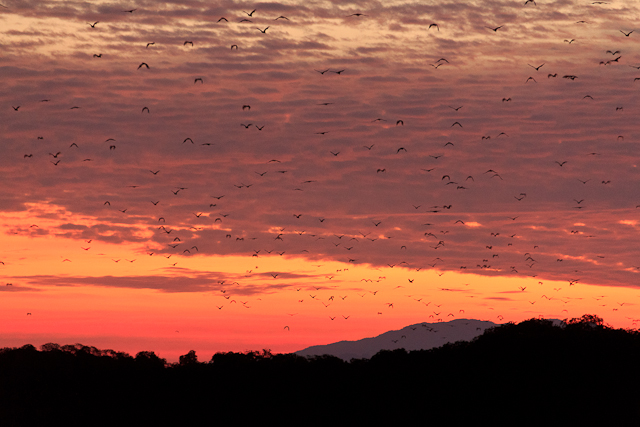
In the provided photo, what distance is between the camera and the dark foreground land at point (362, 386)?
8400cm

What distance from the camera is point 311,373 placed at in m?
98.1

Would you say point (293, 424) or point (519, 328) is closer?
point (293, 424)

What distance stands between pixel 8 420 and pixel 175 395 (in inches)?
748

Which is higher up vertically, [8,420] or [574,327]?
[574,327]

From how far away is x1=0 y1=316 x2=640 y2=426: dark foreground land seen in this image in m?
84.0

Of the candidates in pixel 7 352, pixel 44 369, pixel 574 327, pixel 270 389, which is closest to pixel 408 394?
pixel 270 389

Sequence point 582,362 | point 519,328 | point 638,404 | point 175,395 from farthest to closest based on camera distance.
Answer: point 519,328 → point 175,395 → point 582,362 → point 638,404

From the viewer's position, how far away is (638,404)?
79812mm

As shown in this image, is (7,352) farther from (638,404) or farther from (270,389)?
(638,404)

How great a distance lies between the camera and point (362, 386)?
308 ft

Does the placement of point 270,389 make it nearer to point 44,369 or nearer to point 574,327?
point 44,369

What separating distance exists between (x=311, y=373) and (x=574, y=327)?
110 ft

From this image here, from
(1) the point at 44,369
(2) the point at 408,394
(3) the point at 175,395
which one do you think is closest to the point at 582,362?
(2) the point at 408,394

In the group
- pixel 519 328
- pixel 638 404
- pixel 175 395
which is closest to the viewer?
pixel 638 404
